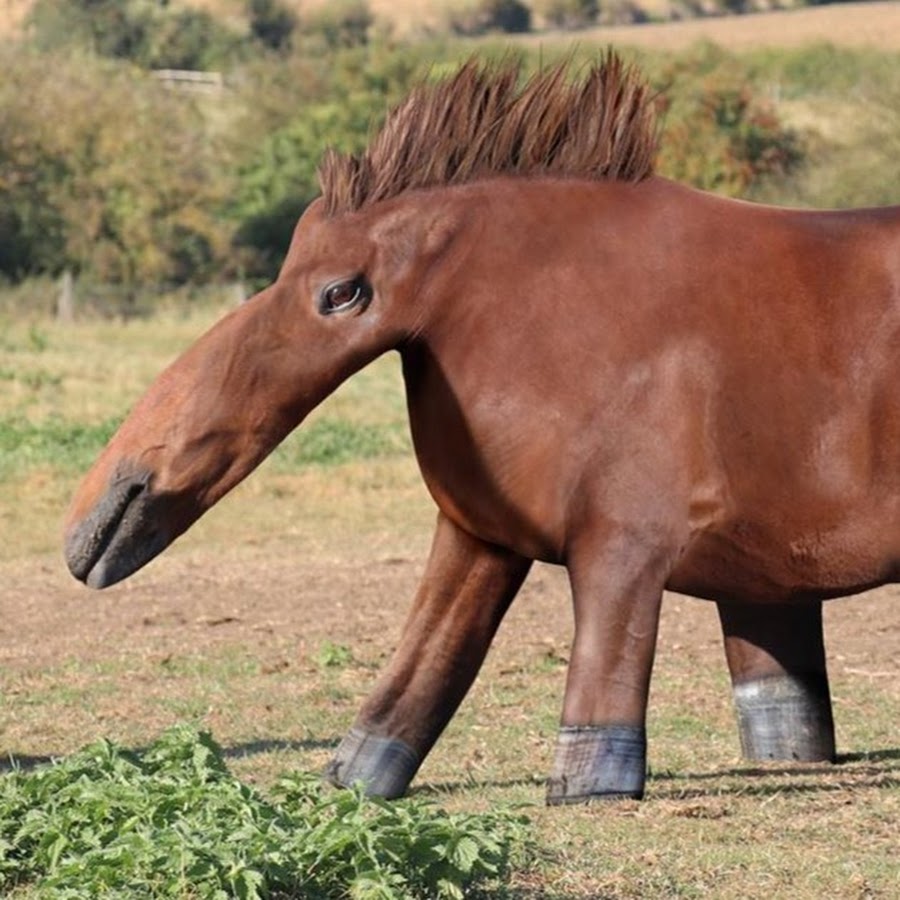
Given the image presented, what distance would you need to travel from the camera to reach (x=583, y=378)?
7.13 metres

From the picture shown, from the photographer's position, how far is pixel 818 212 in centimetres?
742

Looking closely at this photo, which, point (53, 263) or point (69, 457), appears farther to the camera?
point (53, 263)

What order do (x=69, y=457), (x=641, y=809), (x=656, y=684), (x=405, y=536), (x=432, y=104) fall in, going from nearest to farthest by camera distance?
1. (x=641, y=809)
2. (x=432, y=104)
3. (x=656, y=684)
4. (x=405, y=536)
5. (x=69, y=457)

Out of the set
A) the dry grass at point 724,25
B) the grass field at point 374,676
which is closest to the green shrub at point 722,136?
the grass field at point 374,676

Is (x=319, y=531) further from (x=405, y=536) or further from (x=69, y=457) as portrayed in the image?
(x=69, y=457)

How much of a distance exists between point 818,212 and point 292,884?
9.84ft

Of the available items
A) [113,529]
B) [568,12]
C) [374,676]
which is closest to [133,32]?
[568,12]

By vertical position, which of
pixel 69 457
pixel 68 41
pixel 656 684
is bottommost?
pixel 68 41

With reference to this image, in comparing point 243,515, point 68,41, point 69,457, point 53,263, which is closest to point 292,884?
point 243,515

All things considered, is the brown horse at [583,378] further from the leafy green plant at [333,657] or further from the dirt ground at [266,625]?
the leafy green plant at [333,657]

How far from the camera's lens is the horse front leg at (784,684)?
27.1 feet

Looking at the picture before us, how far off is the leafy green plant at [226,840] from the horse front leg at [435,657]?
4.72ft

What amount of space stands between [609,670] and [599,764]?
0.91ft

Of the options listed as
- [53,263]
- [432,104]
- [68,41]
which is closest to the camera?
[432,104]
